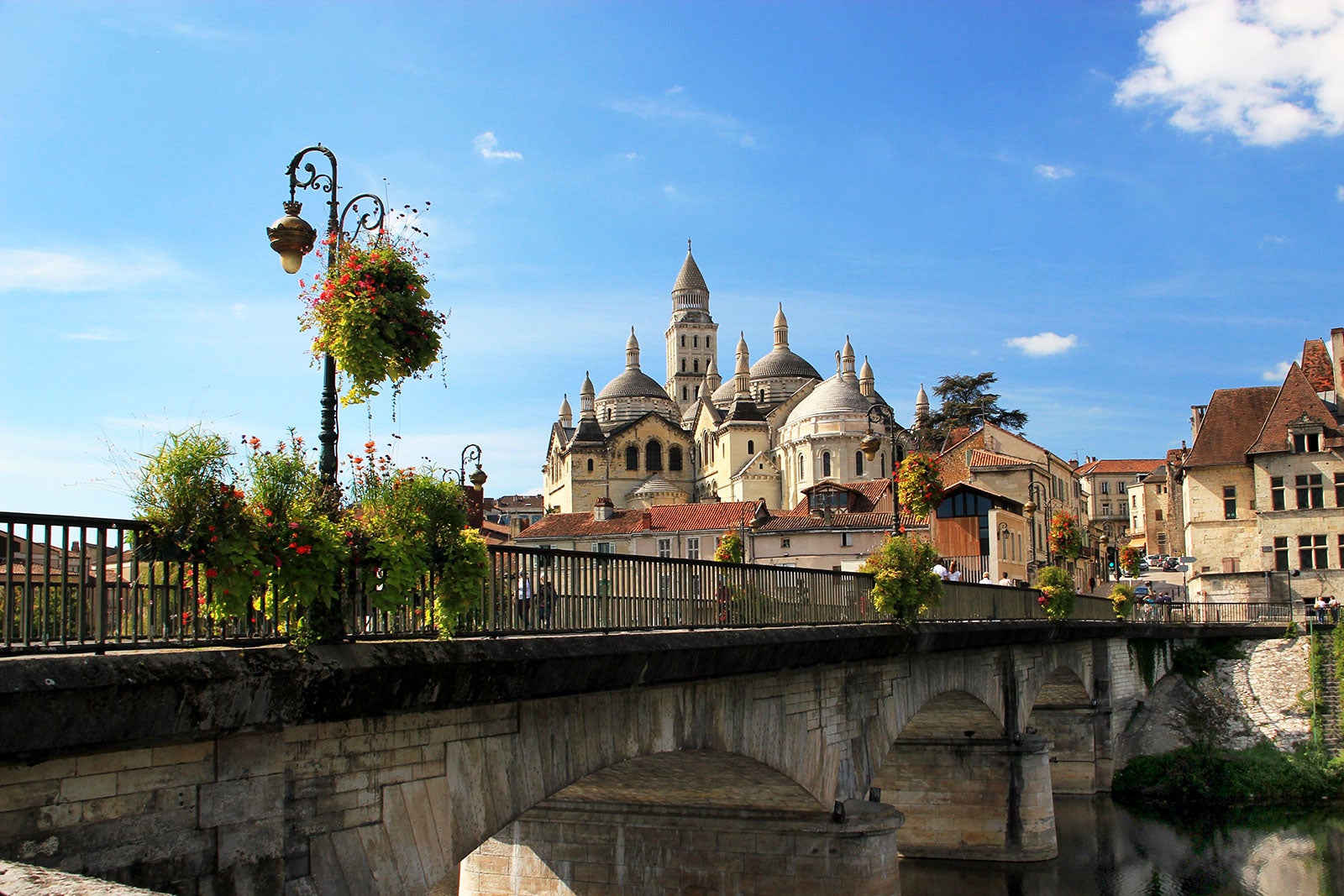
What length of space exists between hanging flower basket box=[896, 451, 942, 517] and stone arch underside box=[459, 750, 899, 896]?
29.2 feet

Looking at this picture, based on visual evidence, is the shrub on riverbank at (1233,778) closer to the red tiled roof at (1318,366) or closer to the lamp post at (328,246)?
the red tiled roof at (1318,366)

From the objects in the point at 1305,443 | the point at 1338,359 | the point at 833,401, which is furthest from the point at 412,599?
the point at 833,401

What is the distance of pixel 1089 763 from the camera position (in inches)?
1601

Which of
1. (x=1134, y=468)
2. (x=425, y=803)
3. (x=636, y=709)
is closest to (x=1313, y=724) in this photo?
(x=636, y=709)

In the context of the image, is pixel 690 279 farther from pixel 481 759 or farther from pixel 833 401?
pixel 481 759

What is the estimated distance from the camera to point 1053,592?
32844 millimetres

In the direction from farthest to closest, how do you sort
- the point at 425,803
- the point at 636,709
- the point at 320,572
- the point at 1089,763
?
1. the point at 1089,763
2. the point at 636,709
3. the point at 425,803
4. the point at 320,572

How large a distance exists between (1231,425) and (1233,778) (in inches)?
1171

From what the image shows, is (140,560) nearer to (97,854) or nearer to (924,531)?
(97,854)

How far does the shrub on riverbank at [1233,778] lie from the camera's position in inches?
1538

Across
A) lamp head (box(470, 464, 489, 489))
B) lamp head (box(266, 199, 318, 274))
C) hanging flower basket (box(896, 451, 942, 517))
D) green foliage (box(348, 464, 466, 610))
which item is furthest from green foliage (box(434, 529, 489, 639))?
hanging flower basket (box(896, 451, 942, 517))

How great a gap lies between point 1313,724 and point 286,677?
42.9 metres

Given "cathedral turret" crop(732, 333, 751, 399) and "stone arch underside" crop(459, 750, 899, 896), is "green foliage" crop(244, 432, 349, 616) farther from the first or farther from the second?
"cathedral turret" crop(732, 333, 751, 399)

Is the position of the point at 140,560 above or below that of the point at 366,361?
below
